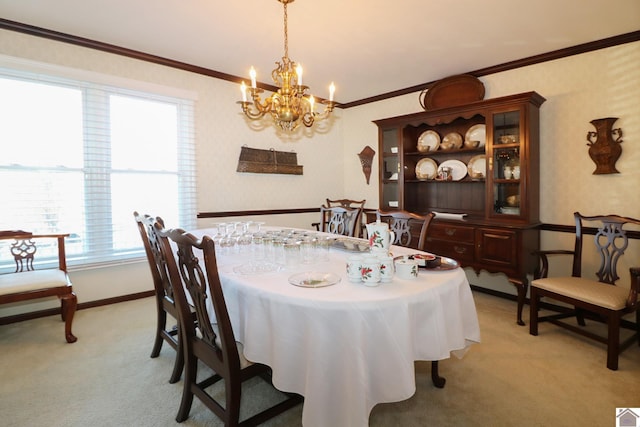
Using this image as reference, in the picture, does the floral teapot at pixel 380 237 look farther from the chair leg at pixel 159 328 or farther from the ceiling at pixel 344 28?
the ceiling at pixel 344 28

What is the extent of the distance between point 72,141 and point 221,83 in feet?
5.55

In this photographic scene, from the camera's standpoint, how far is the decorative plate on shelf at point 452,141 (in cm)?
374

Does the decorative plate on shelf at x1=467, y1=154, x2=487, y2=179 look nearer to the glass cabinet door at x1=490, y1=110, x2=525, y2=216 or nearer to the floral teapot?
the glass cabinet door at x1=490, y1=110, x2=525, y2=216

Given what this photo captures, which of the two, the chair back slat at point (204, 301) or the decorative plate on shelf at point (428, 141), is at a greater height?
the decorative plate on shelf at point (428, 141)

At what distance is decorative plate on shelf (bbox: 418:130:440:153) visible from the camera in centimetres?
398

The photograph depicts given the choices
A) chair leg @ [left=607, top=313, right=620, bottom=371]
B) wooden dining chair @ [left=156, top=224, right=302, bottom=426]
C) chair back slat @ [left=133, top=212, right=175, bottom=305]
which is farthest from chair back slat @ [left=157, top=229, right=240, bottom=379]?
chair leg @ [left=607, top=313, right=620, bottom=371]

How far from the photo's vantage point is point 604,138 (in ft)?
9.47

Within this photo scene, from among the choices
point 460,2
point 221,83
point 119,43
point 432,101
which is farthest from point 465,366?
point 119,43

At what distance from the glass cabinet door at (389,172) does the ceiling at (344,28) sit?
879 mm

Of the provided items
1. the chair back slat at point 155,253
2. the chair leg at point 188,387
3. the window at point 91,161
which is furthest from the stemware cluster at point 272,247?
the window at point 91,161

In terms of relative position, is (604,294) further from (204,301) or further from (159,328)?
(159,328)

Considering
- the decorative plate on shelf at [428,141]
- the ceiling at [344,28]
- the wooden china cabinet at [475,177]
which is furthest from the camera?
the decorative plate on shelf at [428,141]

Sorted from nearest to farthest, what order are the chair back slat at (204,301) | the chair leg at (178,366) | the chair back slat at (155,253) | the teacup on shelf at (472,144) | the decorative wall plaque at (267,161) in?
the chair back slat at (204,301), the chair back slat at (155,253), the chair leg at (178,366), the teacup on shelf at (472,144), the decorative wall plaque at (267,161)

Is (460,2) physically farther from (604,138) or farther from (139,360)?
(139,360)
